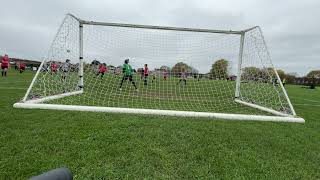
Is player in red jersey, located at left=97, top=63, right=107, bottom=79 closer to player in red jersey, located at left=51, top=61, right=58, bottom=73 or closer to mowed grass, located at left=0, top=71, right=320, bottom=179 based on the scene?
player in red jersey, located at left=51, top=61, right=58, bottom=73

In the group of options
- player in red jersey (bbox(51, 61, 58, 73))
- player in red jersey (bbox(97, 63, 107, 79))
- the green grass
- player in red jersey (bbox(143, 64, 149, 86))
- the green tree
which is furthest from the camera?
player in red jersey (bbox(143, 64, 149, 86))

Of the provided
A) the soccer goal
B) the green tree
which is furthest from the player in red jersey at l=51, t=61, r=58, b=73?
the green tree

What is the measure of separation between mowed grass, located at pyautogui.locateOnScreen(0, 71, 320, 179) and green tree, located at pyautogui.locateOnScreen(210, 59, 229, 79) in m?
5.48

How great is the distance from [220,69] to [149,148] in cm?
853

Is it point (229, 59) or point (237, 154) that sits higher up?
point (229, 59)

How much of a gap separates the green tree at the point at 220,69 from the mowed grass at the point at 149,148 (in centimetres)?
548

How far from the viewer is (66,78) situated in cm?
1205

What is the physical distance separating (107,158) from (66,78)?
28.0 ft

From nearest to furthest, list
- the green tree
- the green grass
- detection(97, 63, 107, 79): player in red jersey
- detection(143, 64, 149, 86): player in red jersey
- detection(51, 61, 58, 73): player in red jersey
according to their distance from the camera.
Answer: the green grass → detection(51, 61, 58, 73): player in red jersey → the green tree → detection(97, 63, 107, 79): player in red jersey → detection(143, 64, 149, 86): player in red jersey

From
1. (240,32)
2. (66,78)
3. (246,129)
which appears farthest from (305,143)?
(66,78)

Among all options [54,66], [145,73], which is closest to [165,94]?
[145,73]

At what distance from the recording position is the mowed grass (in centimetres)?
384

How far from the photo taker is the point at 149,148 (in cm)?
464

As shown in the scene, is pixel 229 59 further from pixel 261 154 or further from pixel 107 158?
pixel 107 158
